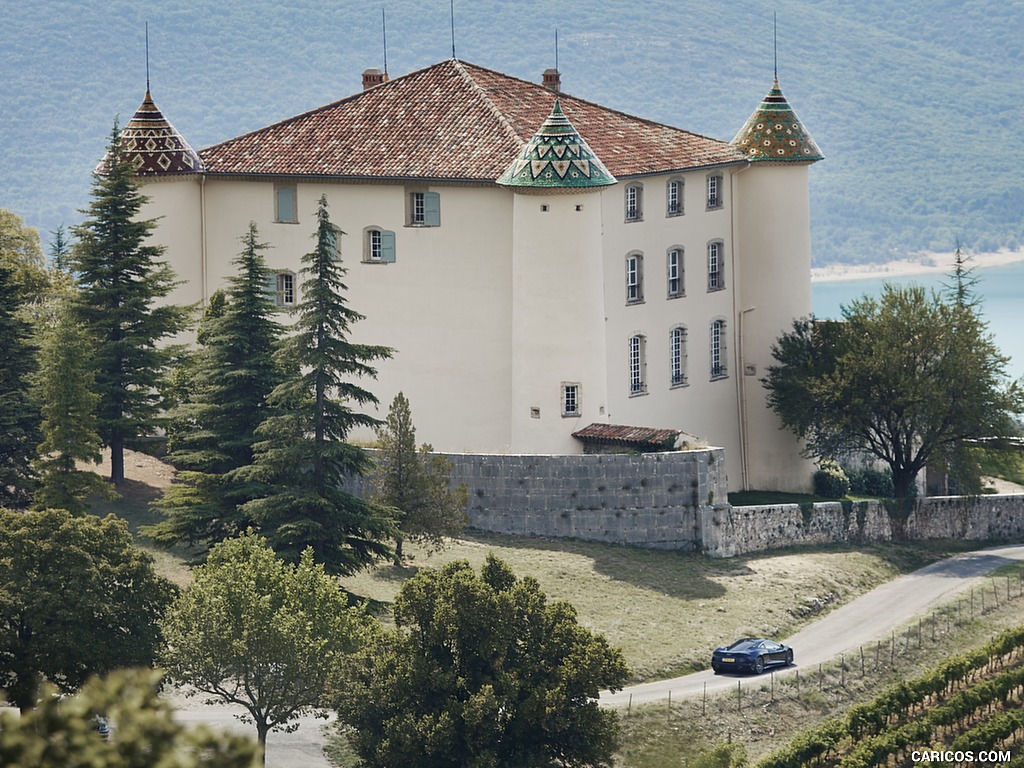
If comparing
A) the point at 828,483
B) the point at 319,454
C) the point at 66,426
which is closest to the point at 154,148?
the point at 66,426

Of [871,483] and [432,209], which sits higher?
[432,209]

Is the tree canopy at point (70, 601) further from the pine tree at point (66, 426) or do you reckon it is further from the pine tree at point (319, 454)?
the pine tree at point (66, 426)

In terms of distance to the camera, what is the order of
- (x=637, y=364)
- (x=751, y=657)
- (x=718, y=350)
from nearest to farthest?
1. (x=751, y=657)
2. (x=637, y=364)
3. (x=718, y=350)

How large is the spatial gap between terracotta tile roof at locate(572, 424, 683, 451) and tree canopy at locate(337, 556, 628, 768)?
16.0 m

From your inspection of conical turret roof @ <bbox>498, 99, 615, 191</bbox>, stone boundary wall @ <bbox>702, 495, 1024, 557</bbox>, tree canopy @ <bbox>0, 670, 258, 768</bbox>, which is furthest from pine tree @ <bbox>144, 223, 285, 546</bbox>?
tree canopy @ <bbox>0, 670, 258, 768</bbox>

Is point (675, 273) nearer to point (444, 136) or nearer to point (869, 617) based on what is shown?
point (444, 136)

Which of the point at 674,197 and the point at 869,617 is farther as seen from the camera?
the point at 674,197

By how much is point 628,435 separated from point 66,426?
46.5 feet

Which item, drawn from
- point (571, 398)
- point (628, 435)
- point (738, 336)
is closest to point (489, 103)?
point (571, 398)

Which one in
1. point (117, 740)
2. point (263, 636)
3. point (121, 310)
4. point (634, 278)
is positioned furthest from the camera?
point (634, 278)

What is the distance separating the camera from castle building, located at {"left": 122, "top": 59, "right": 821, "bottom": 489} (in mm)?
55406

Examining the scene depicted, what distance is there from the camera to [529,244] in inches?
2178

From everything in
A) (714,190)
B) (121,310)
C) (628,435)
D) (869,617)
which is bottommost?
(869,617)

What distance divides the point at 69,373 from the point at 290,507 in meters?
6.72
